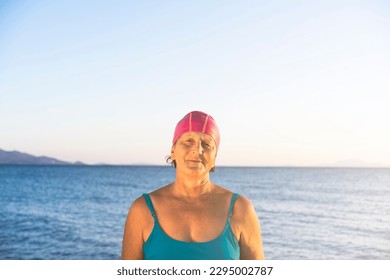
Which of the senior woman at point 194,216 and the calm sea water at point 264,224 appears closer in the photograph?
the senior woman at point 194,216

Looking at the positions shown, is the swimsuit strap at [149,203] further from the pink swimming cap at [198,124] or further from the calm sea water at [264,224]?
the calm sea water at [264,224]

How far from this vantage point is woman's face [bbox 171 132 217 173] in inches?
61.2

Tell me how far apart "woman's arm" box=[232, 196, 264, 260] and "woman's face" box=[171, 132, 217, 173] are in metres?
0.15

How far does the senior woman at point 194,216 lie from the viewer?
1.51 m

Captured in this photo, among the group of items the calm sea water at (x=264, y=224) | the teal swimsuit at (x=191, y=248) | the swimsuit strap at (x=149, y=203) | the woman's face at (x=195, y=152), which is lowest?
the calm sea water at (x=264, y=224)

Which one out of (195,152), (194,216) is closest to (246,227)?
(194,216)

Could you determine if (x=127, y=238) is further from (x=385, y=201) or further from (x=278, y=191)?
(x=278, y=191)

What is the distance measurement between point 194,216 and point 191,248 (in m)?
0.12

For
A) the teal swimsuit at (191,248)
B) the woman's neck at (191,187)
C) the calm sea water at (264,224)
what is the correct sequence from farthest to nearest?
the calm sea water at (264,224)
the woman's neck at (191,187)
the teal swimsuit at (191,248)

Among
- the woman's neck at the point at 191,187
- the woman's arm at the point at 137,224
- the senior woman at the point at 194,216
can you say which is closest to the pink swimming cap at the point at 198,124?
the senior woman at the point at 194,216

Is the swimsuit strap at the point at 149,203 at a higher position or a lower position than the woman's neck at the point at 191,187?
lower

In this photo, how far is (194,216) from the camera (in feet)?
5.20

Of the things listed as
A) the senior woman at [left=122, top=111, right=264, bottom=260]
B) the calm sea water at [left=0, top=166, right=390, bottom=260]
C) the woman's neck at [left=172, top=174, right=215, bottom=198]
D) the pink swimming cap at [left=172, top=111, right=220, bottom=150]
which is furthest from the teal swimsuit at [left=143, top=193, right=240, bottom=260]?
the calm sea water at [left=0, top=166, right=390, bottom=260]
